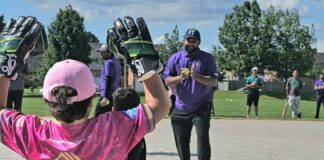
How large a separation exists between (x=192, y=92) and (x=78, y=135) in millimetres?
4405

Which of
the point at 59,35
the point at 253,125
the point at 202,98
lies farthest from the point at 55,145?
the point at 59,35

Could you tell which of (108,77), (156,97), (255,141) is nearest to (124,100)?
(156,97)

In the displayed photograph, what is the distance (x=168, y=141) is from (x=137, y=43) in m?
9.13

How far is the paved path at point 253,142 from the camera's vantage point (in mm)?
9734

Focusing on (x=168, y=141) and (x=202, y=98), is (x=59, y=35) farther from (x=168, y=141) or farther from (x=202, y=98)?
(x=202, y=98)

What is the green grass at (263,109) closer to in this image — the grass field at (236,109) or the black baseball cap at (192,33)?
the grass field at (236,109)

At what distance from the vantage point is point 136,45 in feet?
8.77

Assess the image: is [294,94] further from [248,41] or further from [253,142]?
[248,41]

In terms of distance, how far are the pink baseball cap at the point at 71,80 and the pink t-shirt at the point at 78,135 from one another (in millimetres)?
145

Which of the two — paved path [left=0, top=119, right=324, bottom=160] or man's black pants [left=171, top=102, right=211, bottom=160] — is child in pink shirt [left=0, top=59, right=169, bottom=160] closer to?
man's black pants [left=171, top=102, right=211, bottom=160]

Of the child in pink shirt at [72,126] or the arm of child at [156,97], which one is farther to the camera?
the arm of child at [156,97]

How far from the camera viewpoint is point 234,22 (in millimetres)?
68875

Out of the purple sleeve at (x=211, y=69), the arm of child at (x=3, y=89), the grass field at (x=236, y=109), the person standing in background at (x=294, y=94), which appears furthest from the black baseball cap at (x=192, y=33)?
the person standing in background at (x=294, y=94)

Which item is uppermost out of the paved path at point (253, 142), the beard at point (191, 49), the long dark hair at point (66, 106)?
the beard at point (191, 49)
